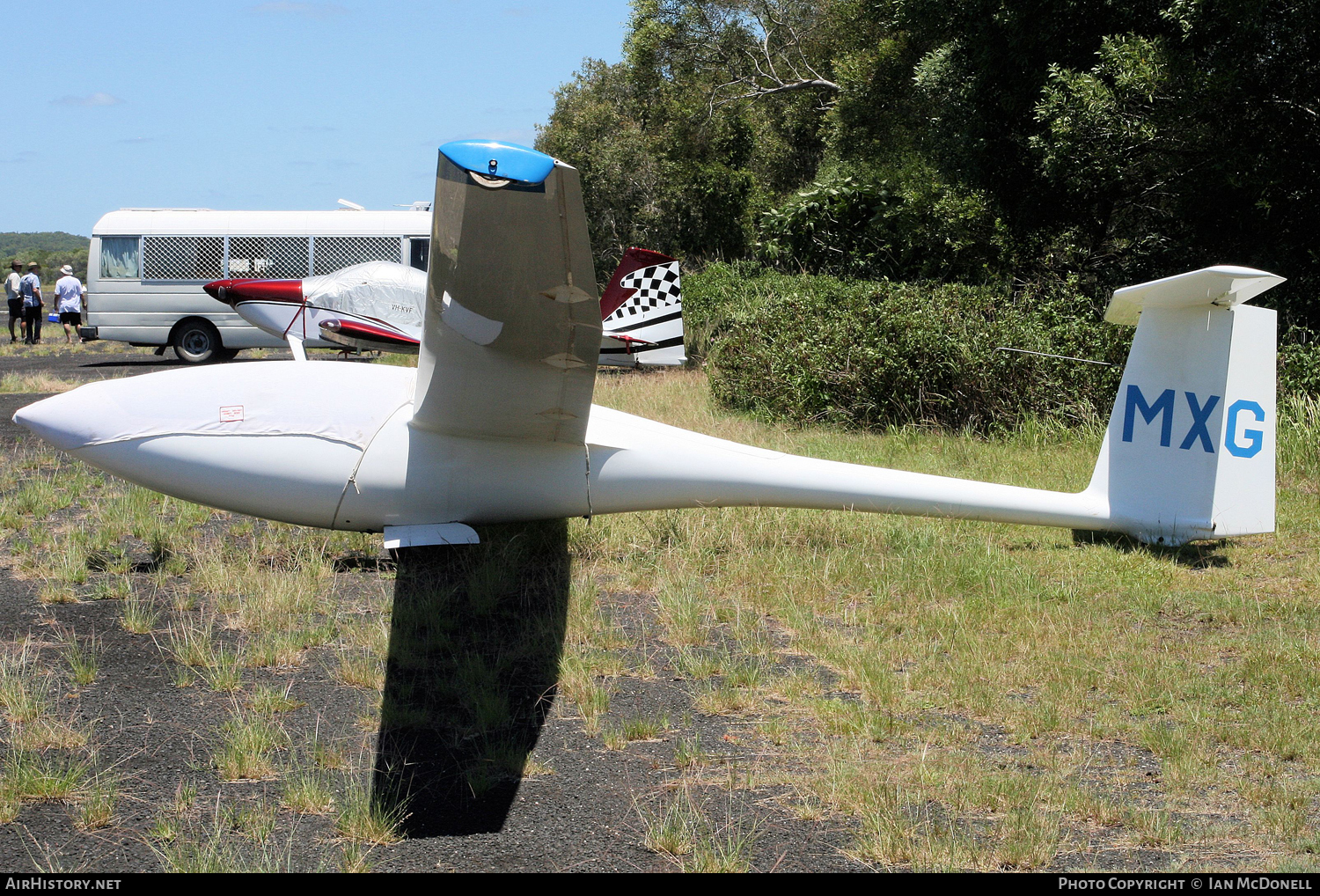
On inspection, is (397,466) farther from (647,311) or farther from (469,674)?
(647,311)

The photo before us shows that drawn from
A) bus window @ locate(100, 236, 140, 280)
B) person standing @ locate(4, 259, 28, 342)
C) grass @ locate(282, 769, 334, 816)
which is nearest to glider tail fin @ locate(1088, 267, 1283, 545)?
grass @ locate(282, 769, 334, 816)

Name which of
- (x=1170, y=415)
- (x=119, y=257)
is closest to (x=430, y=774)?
(x=1170, y=415)

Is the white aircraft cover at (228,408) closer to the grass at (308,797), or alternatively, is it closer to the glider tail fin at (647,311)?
the grass at (308,797)

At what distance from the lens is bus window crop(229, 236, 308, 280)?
65.7 feet

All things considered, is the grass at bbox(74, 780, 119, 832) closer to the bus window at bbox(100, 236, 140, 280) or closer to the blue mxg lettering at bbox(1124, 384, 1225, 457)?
the blue mxg lettering at bbox(1124, 384, 1225, 457)

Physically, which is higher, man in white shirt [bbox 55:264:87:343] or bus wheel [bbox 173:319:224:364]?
man in white shirt [bbox 55:264:87:343]

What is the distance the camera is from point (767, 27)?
37250 mm

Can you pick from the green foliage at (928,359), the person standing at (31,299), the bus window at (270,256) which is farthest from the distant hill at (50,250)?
the green foliage at (928,359)

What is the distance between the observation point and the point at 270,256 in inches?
789

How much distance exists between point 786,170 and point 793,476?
32930mm

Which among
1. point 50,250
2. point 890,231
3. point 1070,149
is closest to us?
point 1070,149

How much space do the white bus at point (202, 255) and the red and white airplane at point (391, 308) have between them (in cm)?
321

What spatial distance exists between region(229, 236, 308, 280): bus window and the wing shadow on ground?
15.1 meters

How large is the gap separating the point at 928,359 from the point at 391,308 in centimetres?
937
